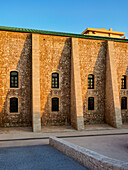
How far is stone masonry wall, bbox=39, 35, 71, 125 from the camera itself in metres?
20.0

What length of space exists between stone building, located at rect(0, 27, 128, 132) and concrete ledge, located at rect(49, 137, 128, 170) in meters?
8.81

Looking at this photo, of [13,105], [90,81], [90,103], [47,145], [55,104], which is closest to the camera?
[47,145]

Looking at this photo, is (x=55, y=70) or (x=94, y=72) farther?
(x=94, y=72)

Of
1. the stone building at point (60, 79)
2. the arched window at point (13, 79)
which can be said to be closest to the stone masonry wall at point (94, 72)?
the stone building at point (60, 79)

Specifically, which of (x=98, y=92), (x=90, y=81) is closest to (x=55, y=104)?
(x=90, y=81)

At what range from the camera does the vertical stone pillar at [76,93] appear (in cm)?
1888

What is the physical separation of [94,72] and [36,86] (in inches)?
303

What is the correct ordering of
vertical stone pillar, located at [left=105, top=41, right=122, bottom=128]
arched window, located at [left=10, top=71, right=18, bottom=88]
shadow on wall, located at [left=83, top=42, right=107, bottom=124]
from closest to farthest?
arched window, located at [left=10, top=71, right=18, bottom=88], vertical stone pillar, located at [left=105, top=41, right=122, bottom=128], shadow on wall, located at [left=83, top=42, right=107, bottom=124]

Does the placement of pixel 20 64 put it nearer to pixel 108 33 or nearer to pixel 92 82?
pixel 92 82

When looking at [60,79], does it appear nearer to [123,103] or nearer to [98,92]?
[98,92]

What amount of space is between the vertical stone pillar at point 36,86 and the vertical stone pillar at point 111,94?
8478mm

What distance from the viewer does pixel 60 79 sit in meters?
20.6

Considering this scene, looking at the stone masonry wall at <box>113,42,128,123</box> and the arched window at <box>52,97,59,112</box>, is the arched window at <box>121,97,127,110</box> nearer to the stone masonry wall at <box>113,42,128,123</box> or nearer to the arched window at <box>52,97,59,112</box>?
the stone masonry wall at <box>113,42,128,123</box>

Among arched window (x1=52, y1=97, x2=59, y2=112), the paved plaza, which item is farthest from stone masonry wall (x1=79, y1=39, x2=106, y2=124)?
arched window (x1=52, y1=97, x2=59, y2=112)
